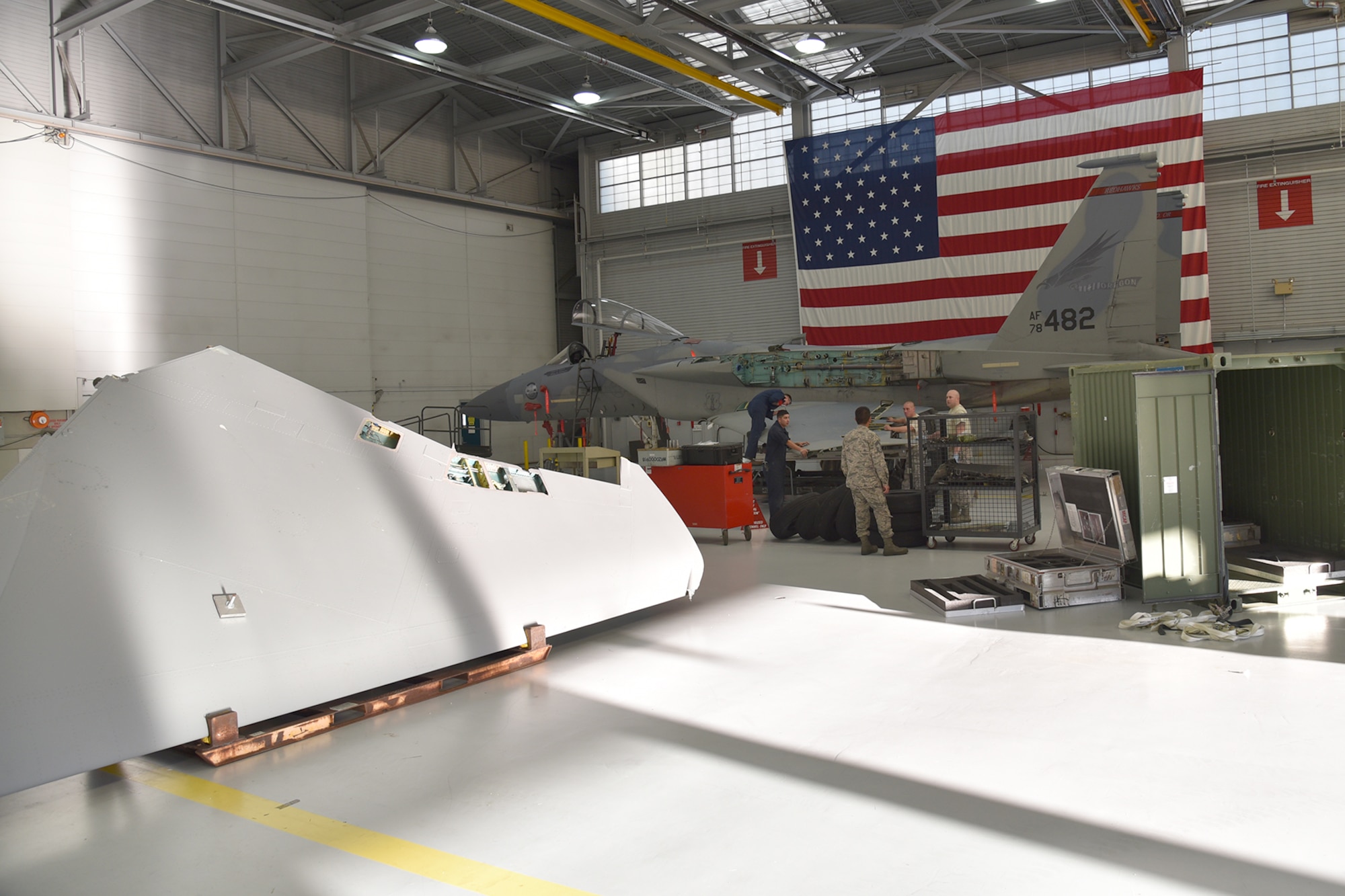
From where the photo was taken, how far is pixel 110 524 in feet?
10.0

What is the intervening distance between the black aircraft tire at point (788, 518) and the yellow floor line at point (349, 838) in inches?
277

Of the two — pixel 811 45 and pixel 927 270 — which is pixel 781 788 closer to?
pixel 811 45

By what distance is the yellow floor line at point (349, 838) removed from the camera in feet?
8.09

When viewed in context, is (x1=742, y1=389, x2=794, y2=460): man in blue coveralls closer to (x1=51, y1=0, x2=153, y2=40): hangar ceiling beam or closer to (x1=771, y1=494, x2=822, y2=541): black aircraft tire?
(x1=771, y1=494, x2=822, y2=541): black aircraft tire

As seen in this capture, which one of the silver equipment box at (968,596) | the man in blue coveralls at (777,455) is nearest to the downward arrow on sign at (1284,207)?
the man in blue coveralls at (777,455)

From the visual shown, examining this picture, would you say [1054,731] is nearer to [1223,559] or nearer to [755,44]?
[1223,559]

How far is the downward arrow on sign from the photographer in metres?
14.9

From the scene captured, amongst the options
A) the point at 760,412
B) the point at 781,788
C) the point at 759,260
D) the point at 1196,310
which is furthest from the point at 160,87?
the point at 1196,310

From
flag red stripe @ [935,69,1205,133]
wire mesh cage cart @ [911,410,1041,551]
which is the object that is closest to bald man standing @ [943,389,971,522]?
wire mesh cage cart @ [911,410,1041,551]

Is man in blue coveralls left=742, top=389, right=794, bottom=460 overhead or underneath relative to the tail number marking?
underneath

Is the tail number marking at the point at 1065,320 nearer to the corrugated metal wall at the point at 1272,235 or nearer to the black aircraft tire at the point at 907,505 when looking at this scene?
the black aircraft tire at the point at 907,505

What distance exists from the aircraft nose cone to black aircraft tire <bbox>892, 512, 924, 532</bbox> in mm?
8607

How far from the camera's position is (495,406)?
15.7 meters

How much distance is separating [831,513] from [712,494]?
1335mm
